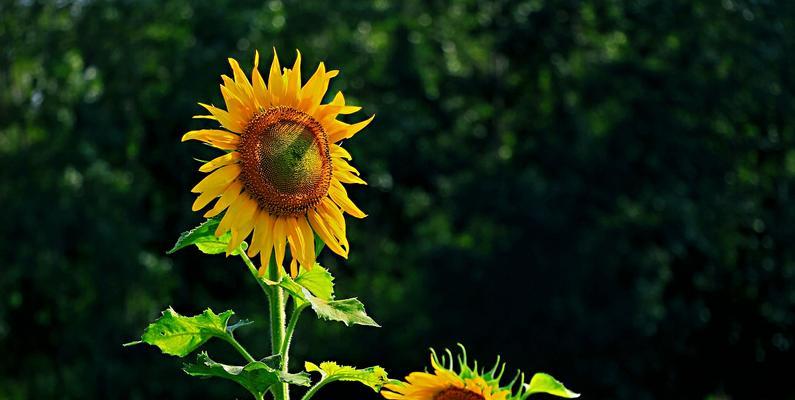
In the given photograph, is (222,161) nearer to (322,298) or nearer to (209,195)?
(209,195)

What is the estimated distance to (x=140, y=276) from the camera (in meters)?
9.46

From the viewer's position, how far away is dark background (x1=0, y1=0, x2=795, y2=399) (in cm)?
922

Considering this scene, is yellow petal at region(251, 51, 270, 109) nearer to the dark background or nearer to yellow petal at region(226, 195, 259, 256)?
yellow petal at region(226, 195, 259, 256)

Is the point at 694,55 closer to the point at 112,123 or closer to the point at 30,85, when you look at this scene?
the point at 112,123

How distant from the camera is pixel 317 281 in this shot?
158 centimetres

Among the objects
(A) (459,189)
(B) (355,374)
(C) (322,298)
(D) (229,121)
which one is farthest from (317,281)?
(A) (459,189)

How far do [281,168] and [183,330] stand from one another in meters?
0.24

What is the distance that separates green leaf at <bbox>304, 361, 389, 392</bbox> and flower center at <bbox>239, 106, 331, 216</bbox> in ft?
0.65

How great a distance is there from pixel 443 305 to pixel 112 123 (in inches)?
123

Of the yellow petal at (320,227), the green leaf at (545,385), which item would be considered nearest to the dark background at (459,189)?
the green leaf at (545,385)

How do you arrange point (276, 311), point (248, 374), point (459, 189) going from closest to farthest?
point (248, 374) < point (276, 311) < point (459, 189)

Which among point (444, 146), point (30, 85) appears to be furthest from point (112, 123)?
point (444, 146)

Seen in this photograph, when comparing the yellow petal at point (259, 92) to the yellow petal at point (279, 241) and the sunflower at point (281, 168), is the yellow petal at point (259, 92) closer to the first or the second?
the sunflower at point (281, 168)

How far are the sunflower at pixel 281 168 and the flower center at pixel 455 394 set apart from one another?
0.21 metres
